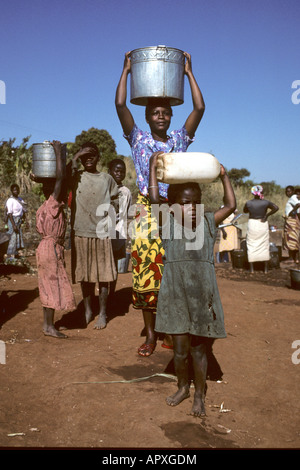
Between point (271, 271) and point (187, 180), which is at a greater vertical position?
point (187, 180)

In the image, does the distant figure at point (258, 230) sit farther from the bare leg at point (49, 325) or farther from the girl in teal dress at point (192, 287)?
the girl in teal dress at point (192, 287)

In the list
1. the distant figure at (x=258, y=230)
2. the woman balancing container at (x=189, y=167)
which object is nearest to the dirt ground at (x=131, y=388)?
the woman balancing container at (x=189, y=167)

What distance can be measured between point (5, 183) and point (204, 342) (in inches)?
519

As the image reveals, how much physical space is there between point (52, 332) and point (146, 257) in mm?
1352

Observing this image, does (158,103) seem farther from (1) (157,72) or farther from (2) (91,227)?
(2) (91,227)

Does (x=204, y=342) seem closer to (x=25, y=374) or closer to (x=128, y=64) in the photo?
(x=25, y=374)

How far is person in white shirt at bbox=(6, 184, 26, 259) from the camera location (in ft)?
33.3

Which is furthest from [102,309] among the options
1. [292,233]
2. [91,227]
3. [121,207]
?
[292,233]

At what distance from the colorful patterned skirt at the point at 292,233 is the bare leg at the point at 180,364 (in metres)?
8.67

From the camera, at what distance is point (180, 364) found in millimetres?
3178

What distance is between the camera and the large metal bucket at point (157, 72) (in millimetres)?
3686

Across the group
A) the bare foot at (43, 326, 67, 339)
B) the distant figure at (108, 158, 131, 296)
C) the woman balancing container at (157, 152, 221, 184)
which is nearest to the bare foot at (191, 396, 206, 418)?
the woman balancing container at (157, 152, 221, 184)

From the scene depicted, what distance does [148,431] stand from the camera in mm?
2785

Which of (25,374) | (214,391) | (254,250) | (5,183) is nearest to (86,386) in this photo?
(25,374)
